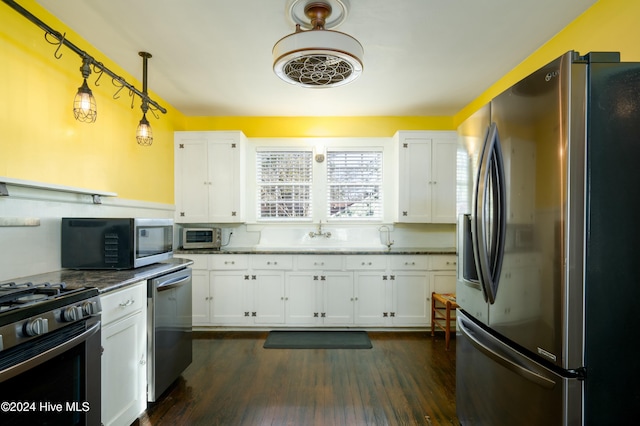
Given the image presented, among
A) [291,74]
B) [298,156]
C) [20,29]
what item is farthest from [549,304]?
[298,156]

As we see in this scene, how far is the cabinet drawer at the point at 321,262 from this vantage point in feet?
12.0

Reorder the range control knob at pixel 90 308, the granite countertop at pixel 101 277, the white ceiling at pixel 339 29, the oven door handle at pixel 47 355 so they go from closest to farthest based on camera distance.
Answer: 1. the oven door handle at pixel 47 355
2. the range control knob at pixel 90 308
3. the granite countertop at pixel 101 277
4. the white ceiling at pixel 339 29

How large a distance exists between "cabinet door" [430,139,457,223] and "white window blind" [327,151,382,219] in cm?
70

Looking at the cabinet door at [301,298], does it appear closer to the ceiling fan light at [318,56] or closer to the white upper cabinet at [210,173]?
the white upper cabinet at [210,173]

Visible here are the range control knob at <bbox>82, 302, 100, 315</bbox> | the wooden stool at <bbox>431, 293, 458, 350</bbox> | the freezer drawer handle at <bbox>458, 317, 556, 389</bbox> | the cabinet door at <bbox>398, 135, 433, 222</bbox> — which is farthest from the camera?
the cabinet door at <bbox>398, 135, 433, 222</bbox>

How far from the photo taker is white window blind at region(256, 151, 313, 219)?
422 centimetres

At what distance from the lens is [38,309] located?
1242mm

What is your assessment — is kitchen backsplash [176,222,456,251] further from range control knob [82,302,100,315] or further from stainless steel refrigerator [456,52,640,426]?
stainless steel refrigerator [456,52,640,426]

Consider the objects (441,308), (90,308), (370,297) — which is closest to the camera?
(90,308)

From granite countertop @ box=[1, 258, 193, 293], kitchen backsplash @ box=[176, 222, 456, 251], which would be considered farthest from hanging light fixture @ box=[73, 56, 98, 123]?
kitchen backsplash @ box=[176, 222, 456, 251]

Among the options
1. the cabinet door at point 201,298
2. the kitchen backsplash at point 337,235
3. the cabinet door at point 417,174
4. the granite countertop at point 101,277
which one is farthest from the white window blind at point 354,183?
the granite countertop at point 101,277

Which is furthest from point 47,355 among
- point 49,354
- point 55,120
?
point 55,120

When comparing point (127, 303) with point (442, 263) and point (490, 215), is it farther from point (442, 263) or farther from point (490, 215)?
point (442, 263)

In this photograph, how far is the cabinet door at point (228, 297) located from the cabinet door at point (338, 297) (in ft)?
3.04
